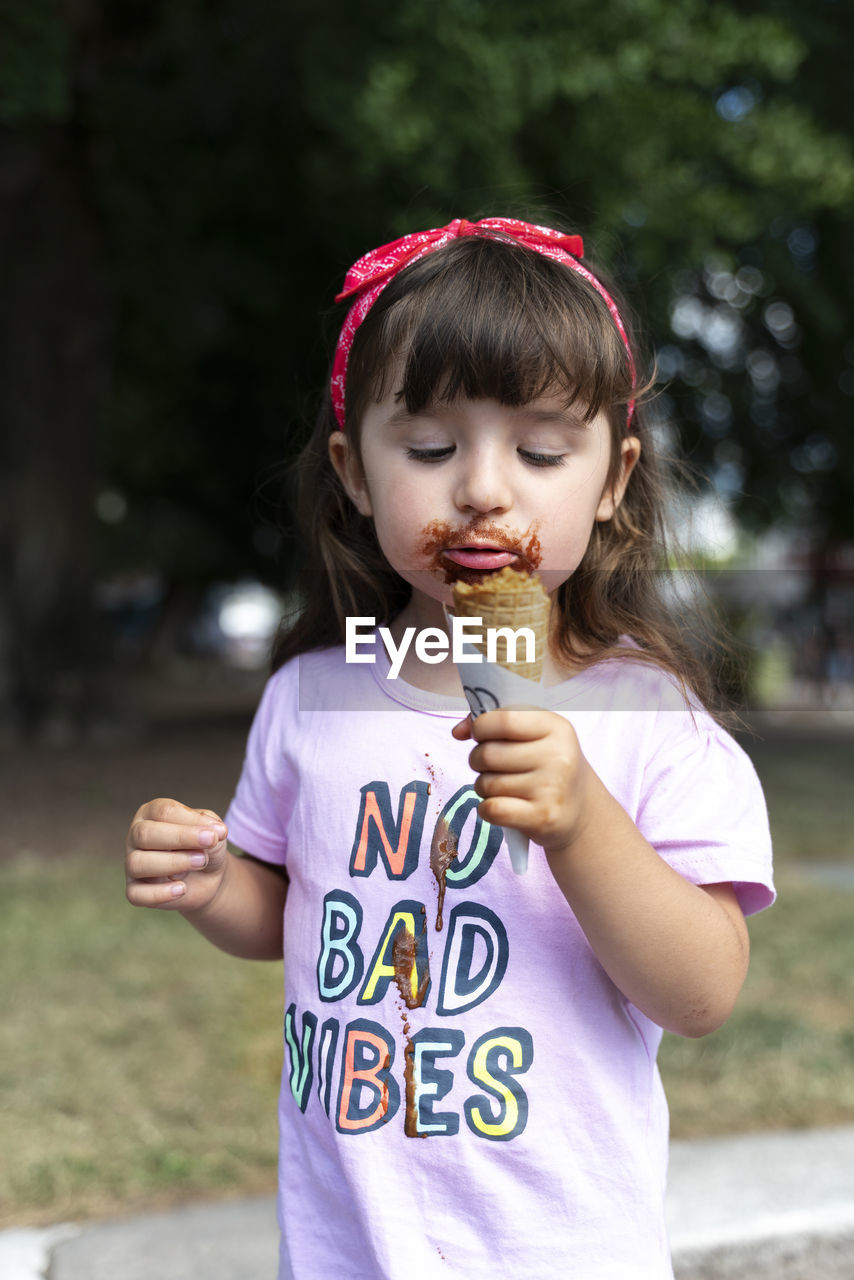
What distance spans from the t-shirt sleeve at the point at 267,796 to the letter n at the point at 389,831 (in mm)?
193

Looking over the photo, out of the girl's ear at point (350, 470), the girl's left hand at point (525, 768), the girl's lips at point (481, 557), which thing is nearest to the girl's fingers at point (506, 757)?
the girl's left hand at point (525, 768)

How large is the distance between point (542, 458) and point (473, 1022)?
2.17ft

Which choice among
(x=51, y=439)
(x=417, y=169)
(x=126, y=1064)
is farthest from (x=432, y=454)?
(x=51, y=439)

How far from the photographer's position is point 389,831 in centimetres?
151

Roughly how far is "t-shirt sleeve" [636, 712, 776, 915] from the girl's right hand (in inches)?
20.4

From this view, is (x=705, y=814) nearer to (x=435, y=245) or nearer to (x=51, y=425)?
(x=435, y=245)

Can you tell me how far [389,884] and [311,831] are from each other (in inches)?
5.5

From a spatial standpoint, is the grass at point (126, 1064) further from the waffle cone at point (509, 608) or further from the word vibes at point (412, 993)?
the waffle cone at point (509, 608)

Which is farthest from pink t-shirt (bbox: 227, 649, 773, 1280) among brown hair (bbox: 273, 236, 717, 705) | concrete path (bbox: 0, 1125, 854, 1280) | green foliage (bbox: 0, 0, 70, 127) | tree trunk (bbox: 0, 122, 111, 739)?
tree trunk (bbox: 0, 122, 111, 739)

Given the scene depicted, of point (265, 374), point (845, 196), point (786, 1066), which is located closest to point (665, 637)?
point (786, 1066)

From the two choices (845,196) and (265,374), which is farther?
(265,374)

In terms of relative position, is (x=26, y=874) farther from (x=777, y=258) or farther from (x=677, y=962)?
(x=777, y=258)

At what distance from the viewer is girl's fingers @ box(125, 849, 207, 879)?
58.2 inches

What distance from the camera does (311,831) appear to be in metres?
1.57
